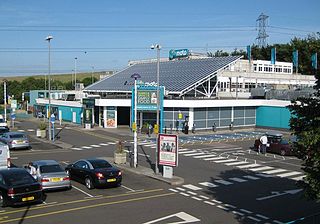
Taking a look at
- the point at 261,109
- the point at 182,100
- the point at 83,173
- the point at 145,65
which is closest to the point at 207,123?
the point at 182,100

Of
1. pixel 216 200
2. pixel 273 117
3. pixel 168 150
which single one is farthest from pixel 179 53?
pixel 216 200

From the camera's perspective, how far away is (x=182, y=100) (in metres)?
49.2

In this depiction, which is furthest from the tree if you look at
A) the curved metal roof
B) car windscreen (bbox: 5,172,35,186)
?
the curved metal roof

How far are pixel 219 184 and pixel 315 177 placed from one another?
11714 mm

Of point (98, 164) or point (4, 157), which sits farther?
point (4, 157)

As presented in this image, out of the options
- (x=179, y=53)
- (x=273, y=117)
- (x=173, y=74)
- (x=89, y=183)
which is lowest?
(x=89, y=183)

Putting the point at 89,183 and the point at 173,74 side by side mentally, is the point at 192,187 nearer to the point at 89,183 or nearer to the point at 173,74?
the point at 89,183

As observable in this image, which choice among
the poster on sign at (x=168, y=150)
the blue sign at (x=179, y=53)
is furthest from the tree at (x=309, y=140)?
the blue sign at (x=179, y=53)

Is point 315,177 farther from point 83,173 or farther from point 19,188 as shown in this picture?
point 83,173

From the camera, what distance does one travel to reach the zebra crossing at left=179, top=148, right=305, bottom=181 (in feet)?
85.9

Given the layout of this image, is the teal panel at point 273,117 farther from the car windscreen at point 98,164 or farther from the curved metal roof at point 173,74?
the car windscreen at point 98,164

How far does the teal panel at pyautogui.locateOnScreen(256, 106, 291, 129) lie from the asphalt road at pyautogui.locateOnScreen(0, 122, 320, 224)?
22090 mm

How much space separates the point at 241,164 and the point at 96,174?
12473 millimetres

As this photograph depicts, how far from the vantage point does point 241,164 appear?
29.4 m
